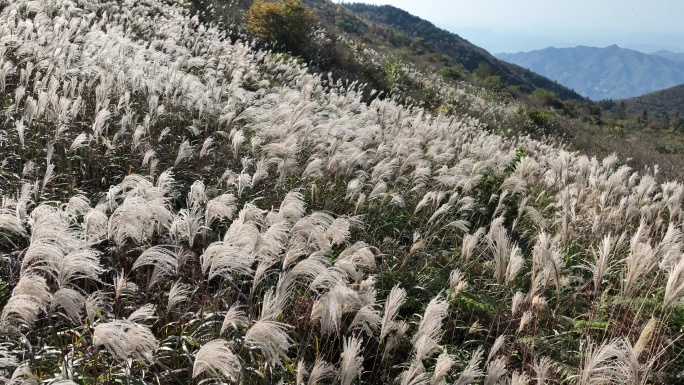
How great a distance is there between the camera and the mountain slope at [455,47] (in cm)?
8262

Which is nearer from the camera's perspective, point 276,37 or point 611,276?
point 611,276

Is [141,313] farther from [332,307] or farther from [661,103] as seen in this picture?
[661,103]

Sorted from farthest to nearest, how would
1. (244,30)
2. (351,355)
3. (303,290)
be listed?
(244,30), (303,290), (351,355)

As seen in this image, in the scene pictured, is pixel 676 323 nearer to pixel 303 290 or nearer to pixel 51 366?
pixel 303 290

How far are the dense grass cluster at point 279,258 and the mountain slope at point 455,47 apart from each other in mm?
59520

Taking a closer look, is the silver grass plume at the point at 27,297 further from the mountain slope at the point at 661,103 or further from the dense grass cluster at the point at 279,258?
the mountain slope at the point at 661,103

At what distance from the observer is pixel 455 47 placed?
90.6 metres

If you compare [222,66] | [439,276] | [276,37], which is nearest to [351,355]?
[439,276]

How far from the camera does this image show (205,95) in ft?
19.8

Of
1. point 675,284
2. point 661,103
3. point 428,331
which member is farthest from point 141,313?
point 661,103

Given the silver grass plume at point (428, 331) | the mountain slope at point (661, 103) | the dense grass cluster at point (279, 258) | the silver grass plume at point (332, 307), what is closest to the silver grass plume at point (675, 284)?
the dense grass cluster at point (279, 258)

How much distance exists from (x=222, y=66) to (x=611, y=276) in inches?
299

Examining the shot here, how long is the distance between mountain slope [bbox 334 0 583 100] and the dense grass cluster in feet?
195

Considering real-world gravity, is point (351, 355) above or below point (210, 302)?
above
